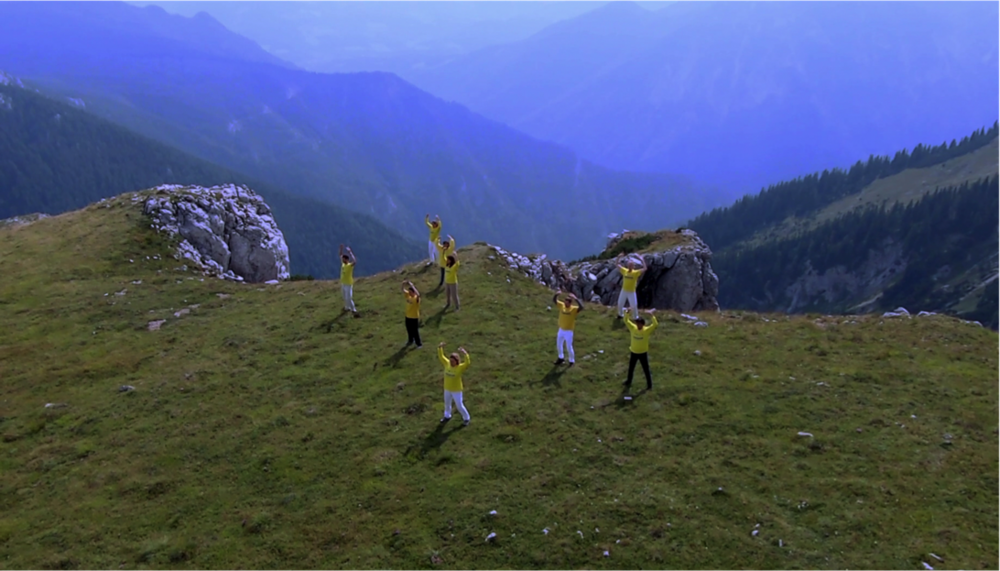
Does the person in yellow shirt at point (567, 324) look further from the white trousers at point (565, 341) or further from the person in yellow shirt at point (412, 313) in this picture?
the person in yellow shirt at point (412, 313)

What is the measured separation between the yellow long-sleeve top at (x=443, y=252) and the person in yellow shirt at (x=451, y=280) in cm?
167

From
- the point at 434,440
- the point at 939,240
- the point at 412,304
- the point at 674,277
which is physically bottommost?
the point at 434,440

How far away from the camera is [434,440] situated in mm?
21547

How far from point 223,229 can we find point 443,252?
2608cm

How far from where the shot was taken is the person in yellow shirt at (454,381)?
21391 mm

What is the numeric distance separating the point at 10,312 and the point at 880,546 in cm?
4461

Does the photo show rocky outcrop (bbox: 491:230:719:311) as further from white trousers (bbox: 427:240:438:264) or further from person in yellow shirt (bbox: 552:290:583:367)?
person in yellow shirt (bbox: 552:290:583:367)

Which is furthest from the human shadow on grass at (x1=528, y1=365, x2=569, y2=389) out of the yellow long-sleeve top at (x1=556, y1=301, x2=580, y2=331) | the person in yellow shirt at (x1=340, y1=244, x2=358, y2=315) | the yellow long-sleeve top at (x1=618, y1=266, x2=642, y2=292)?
the person in yellow shirt at (x1=340, y1=244, x2=358, y2=315)

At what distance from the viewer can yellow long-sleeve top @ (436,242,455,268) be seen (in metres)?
35.0

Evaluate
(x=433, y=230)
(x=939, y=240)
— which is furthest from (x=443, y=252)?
(x=939, y=240)

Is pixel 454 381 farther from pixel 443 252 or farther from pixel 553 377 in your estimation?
pixel 443 252

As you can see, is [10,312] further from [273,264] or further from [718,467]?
[718,467]

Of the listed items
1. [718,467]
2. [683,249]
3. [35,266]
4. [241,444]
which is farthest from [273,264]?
[718,467]

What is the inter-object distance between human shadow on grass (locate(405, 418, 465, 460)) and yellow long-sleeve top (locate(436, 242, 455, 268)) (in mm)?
13485
